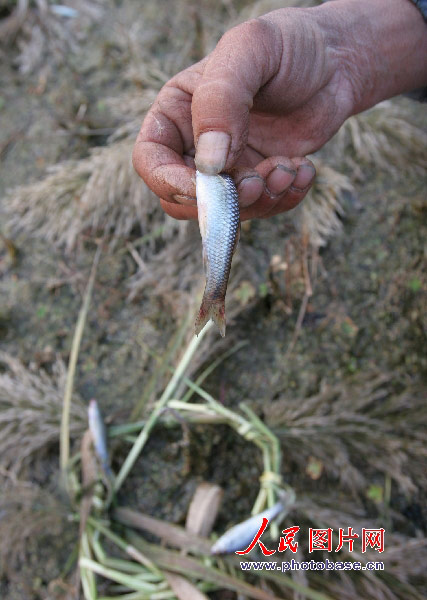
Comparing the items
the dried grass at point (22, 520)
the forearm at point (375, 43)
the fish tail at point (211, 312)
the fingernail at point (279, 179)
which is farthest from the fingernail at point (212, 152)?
the dried grass at point (22, 520)

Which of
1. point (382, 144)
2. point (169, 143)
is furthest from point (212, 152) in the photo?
point (382, 144)

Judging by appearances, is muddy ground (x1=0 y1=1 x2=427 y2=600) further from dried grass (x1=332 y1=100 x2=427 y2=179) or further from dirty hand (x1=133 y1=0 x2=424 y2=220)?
dirty hand (x1=133 y1=0 x2=424 y2=220)

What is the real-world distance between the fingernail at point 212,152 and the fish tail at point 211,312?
0.35 metres

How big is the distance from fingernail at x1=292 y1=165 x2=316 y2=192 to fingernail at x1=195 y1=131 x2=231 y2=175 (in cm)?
33

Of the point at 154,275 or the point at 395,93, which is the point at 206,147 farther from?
the point at 154,275

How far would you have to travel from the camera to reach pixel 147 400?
98.6 inches

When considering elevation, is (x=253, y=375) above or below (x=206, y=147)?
below

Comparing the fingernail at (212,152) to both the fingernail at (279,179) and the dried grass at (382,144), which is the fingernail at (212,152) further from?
the dried grass at (382,144)

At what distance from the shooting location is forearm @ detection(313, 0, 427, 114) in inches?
75.7

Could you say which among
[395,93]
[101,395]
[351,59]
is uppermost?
[351,59]

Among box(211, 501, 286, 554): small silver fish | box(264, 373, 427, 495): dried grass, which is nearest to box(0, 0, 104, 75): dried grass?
box(264, 373, 427, 495): dried grass

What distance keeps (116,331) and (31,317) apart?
1.61 feet

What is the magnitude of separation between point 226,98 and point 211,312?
0.58 meters

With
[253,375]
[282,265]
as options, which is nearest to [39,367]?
[253,375]
